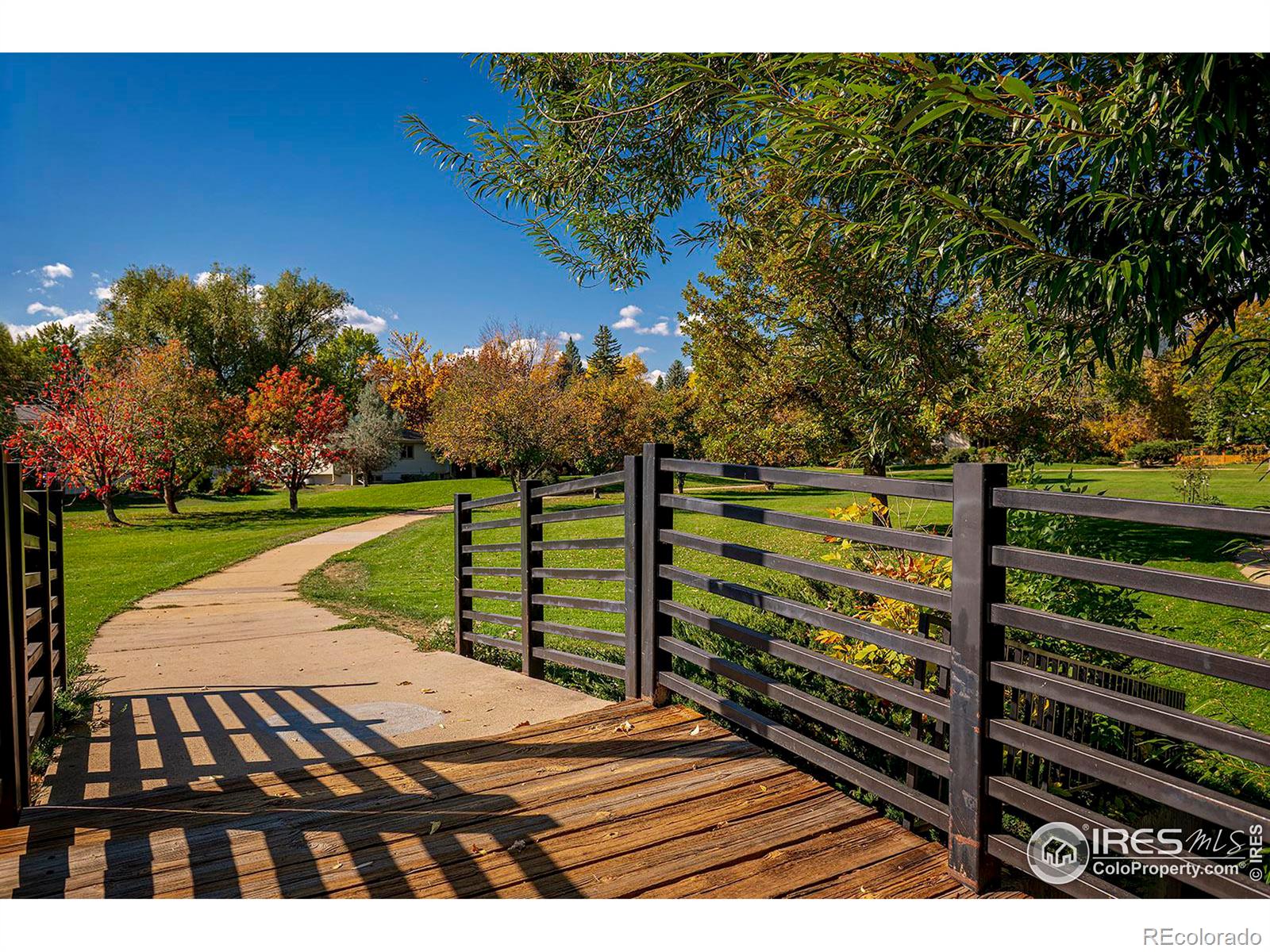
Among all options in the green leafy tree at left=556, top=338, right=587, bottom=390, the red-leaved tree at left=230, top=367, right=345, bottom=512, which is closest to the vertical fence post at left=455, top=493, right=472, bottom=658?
the red-leaved tree at left=230, top=367, right=345, bottom=512

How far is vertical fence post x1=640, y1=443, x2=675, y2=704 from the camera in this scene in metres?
3.25

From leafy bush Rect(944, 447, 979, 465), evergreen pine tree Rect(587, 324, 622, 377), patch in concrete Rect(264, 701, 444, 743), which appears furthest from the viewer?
evergreen pine tree Rect(587, 324, 622, 377)

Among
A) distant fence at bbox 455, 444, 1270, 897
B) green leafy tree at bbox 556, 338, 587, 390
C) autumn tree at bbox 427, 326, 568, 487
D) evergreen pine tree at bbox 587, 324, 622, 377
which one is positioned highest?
evergreen pine tree at bbox 587, 324, 622, 377

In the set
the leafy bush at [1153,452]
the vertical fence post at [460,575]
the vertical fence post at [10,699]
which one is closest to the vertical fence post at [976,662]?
the vertical fence post at [10,699]

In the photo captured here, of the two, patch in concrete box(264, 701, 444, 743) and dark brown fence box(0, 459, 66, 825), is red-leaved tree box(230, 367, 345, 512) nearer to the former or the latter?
dark brown fence box(0, 459, 66, 825)

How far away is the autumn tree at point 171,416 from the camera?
62.0 ft

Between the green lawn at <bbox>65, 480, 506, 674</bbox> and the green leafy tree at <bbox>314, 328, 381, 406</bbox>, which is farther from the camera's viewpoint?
the green leafy tree at <bbox>314, 328, 381, 406</bbox>

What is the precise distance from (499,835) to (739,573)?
8.98 metres

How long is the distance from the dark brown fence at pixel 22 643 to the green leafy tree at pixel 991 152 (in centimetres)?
263

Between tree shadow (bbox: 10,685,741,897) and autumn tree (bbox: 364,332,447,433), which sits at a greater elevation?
autumn tree (bbox: 364,332,447,433)

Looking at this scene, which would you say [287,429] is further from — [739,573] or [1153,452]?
[1153,452]

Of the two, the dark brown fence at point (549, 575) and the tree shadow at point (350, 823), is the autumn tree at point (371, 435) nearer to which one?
the dark brown fence at point (549, 575)

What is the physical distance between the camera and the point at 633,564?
11.1 feet

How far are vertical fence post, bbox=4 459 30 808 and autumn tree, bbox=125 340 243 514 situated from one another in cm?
1867
